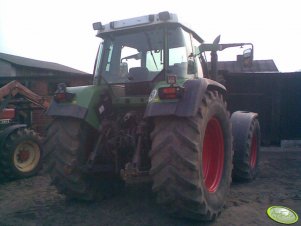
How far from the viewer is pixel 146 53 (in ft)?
13.9

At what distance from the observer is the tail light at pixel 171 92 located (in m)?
3.12

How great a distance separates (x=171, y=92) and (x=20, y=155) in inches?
161

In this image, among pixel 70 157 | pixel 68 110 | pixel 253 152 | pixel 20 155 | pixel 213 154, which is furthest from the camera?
pixel 20 155

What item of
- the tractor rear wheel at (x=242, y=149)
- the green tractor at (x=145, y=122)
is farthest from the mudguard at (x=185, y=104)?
the tractor rear wheel at (x=242, y=149)

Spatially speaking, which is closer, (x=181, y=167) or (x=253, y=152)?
(x=181, y=167)

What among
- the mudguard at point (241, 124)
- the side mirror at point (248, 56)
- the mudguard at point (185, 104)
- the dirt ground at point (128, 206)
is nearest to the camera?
the mudguard at point (185, 104)

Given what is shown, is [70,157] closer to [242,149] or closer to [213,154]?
[213,154]

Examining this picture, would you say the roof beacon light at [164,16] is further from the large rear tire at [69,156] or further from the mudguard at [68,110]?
the large rear tire at [69,156]

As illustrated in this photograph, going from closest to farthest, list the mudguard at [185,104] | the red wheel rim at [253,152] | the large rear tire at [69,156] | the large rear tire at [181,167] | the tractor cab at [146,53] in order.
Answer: the large rear tire at [181,167] → the mudguard at [185,104] → the large rear tire at [69,156] → the tractor cab at [146,53] → the red wheel rim at [253,152]

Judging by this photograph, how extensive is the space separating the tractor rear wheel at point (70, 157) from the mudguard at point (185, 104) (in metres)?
1.06

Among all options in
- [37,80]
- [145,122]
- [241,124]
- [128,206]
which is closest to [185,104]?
[145,122]

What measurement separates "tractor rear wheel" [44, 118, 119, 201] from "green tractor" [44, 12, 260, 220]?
0.04ft

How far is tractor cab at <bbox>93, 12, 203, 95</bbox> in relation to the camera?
3.88 m

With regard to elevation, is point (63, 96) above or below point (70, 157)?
above
